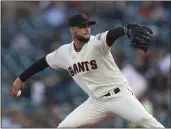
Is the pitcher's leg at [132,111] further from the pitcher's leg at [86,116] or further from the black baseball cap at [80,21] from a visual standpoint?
the black baseball cap at [80,21]

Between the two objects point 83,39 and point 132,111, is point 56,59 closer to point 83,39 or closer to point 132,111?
point 83,39

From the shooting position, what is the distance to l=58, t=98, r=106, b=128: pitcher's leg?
21.1 ft

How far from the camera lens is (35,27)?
11.7 m

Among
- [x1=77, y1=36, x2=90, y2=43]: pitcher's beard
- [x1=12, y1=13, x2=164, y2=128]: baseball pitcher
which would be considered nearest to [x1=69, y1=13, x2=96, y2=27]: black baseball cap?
[x1=12, y1=13, x2=164, y2=128]: baseball pitcher

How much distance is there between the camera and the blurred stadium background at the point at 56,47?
10.3 m

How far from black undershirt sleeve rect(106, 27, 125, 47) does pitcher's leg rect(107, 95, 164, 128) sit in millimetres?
686

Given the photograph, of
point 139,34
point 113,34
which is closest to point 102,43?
point 113,34

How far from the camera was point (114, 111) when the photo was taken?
6.37 metres

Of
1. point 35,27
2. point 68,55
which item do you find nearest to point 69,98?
point 35,27

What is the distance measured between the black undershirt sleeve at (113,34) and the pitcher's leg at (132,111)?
2.25 feet

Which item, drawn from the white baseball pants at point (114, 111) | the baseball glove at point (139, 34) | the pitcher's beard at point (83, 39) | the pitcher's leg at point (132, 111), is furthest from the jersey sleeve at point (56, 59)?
the baseball glove at point (139, 34)

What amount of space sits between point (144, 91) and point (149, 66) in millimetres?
595

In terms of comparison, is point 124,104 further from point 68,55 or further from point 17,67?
point 17,67

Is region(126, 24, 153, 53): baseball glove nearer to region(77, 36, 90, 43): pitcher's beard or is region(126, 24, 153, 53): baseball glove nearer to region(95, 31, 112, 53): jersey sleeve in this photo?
region(95, 31, 112, 53): jersey sleeve
